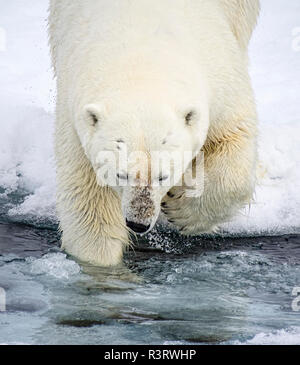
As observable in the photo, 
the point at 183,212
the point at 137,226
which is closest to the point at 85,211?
the point at 183,212

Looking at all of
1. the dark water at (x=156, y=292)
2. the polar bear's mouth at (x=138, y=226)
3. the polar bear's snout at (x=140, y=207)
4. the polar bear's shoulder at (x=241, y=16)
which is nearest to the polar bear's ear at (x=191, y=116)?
the polar bear's snout at (x=140, y=207)

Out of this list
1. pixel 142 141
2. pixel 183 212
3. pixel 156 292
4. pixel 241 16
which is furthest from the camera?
pixel 241 16

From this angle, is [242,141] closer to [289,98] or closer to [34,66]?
[289,98]

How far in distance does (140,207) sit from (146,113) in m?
0.45

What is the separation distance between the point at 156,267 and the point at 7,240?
3.73 ft

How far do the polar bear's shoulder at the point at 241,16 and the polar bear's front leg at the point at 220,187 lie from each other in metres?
0.81

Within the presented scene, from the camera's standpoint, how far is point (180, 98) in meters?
4.42

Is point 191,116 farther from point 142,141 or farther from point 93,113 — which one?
point 93,113

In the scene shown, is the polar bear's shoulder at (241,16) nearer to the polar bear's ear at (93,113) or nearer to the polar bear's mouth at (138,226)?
the polar bear's ear at (93,113)

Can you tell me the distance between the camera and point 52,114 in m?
8.24

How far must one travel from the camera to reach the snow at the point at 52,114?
6699 mm

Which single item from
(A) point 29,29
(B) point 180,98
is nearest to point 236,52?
(B) point 180,98

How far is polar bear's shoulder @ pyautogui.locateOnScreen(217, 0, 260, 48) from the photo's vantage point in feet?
18.7

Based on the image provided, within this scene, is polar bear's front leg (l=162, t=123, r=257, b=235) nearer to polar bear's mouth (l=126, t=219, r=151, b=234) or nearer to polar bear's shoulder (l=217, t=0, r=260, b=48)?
polar bear's shoulder (l=217, t=0, r=260, b=48)
